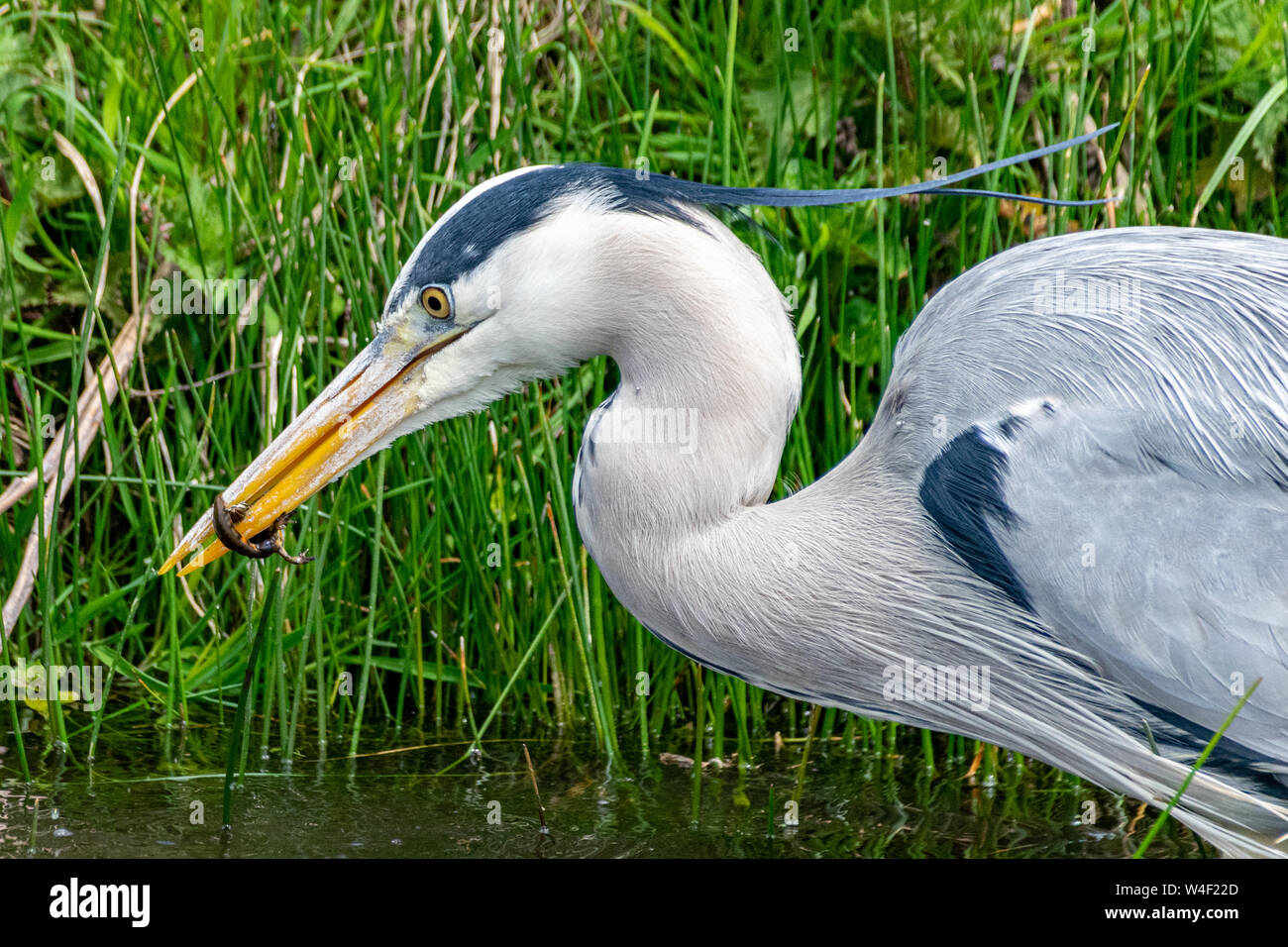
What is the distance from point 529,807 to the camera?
3242 mm

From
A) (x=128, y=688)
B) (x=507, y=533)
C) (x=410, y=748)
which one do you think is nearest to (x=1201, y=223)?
(x=507, y=533)

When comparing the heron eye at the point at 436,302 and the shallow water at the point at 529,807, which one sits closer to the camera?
the heron eye at the point at 436,302

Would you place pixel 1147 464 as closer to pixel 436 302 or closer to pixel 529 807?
pixel 436 302

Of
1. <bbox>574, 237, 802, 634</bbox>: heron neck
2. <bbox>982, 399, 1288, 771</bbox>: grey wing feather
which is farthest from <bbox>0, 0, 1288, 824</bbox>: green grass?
<bbox>982, 399, 1288, 771</bbox>: grey wing feather

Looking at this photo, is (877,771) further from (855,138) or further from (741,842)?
(855,138)

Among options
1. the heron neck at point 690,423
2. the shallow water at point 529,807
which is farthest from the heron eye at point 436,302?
the shallow water at point 529,807

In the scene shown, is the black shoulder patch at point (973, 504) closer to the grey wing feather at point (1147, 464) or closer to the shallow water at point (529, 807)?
the grey wing feather at point (1147, 464)

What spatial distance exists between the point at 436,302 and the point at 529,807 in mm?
1166

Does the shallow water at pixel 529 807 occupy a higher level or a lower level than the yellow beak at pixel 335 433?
lower

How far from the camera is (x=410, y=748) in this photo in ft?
11.7

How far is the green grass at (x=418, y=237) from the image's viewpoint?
141 inches

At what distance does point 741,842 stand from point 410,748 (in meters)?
0.87

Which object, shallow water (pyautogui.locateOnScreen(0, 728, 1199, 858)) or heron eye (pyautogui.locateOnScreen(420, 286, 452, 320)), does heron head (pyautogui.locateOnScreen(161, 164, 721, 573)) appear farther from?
shallow water (pyautogui.locateOnScreen(0, 728, 1199, 858))

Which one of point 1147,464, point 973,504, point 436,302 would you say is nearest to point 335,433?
point 436,302
